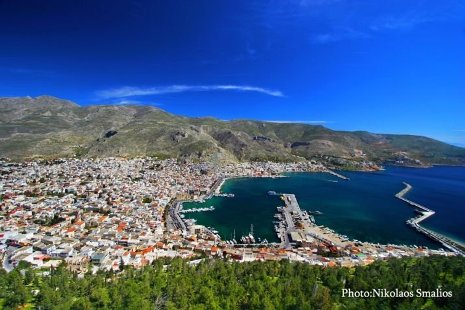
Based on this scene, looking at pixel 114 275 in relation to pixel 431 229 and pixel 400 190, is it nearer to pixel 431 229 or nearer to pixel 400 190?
pixel 431 229

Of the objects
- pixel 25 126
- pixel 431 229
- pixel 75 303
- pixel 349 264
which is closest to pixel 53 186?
pixel 75 303

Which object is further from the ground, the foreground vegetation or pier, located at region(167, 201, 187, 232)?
pier, located at region(167, 201, 187, 232)

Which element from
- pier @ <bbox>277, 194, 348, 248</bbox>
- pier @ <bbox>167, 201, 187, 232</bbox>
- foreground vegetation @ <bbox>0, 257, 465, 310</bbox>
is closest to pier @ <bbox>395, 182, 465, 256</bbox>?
foreground vegetation @ <bbox>0, 257, 465, 310</bbox>

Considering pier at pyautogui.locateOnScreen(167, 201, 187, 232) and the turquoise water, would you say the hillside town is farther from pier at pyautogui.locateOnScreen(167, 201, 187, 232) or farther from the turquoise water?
the turquoise water

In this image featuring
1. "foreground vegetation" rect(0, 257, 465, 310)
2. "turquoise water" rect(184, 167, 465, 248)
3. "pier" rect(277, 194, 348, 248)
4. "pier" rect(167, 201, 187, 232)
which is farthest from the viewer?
"turquoise water" rect(184, 167, 465, 248)

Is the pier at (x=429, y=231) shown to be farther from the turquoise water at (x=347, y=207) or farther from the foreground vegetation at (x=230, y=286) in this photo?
the foreground vegetation at (x=230, y=286)

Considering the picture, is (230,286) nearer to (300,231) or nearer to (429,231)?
(300,231)

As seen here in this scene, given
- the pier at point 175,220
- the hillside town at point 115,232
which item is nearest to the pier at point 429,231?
the hillside town at point 115,232
